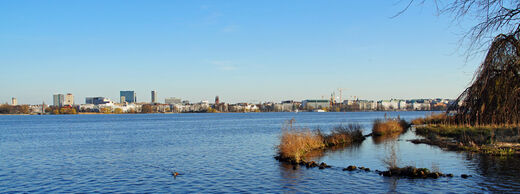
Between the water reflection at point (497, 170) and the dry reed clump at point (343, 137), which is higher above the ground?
the dry reed clump at point (343, 137)

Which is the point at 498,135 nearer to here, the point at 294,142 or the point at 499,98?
the point at 294,142

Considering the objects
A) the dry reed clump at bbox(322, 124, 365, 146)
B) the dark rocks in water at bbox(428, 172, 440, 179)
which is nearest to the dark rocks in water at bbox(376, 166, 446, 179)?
the dark rocks in water at bbox(428, 172, 440, 179)

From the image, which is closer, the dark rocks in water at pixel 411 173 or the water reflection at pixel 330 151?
the dark rocks in water at pixel 411 173

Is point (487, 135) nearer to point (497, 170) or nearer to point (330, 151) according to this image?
point (330, 151)

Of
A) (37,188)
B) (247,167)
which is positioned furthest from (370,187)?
(37,188)

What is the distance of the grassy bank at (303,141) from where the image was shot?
27544mm

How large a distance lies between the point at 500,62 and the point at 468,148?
85.6 ft

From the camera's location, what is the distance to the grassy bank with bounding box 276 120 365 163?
27.5 m

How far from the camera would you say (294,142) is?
2800 centimetres

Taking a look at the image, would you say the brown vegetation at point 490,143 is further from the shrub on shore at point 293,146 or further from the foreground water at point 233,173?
the shrub on shore at point 293,146

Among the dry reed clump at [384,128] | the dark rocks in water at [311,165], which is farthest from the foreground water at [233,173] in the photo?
the dry reed clump at [384,128]

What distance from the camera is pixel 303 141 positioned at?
30.7m

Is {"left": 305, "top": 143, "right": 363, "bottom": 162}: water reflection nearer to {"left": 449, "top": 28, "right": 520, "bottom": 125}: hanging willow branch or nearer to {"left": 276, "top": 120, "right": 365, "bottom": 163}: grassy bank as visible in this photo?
{"left": 276, "top": 120, "right": 365, "bottom": 163}: grassy bank

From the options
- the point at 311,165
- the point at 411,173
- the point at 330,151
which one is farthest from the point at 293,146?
the point at 411,173
